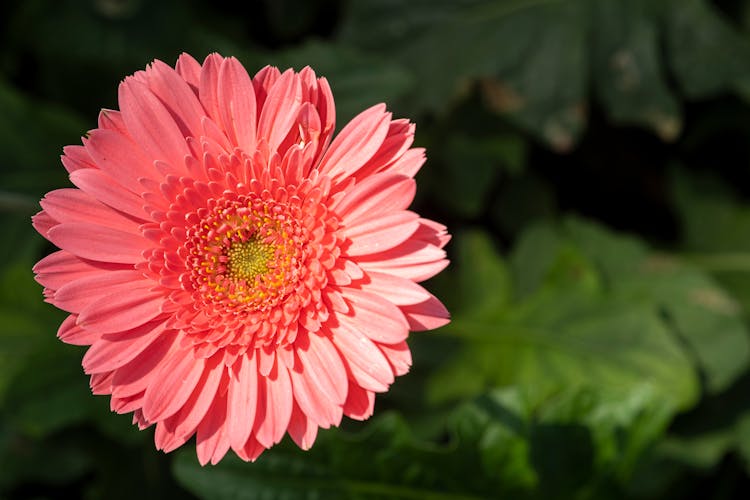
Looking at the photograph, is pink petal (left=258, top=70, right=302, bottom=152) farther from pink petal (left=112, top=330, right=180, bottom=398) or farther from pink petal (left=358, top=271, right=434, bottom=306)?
pink petal (left=112, top=330, right=180, bottom=398)

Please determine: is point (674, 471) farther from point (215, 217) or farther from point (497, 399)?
point (215, 217)

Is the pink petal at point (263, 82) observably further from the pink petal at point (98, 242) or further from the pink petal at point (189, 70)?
the pink petal at point (98, 242)

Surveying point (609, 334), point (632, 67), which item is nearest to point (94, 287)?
point (609, 334)

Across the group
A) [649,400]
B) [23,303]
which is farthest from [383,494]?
[23,303]

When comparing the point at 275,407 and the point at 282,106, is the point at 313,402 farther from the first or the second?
the point at 282,106

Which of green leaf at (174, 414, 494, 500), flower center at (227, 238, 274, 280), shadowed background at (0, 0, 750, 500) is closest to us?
flower center at (227, 238, 274, 280)

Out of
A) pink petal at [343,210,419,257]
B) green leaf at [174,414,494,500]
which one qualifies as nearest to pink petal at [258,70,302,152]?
pink petal at [343,210,419,257]
